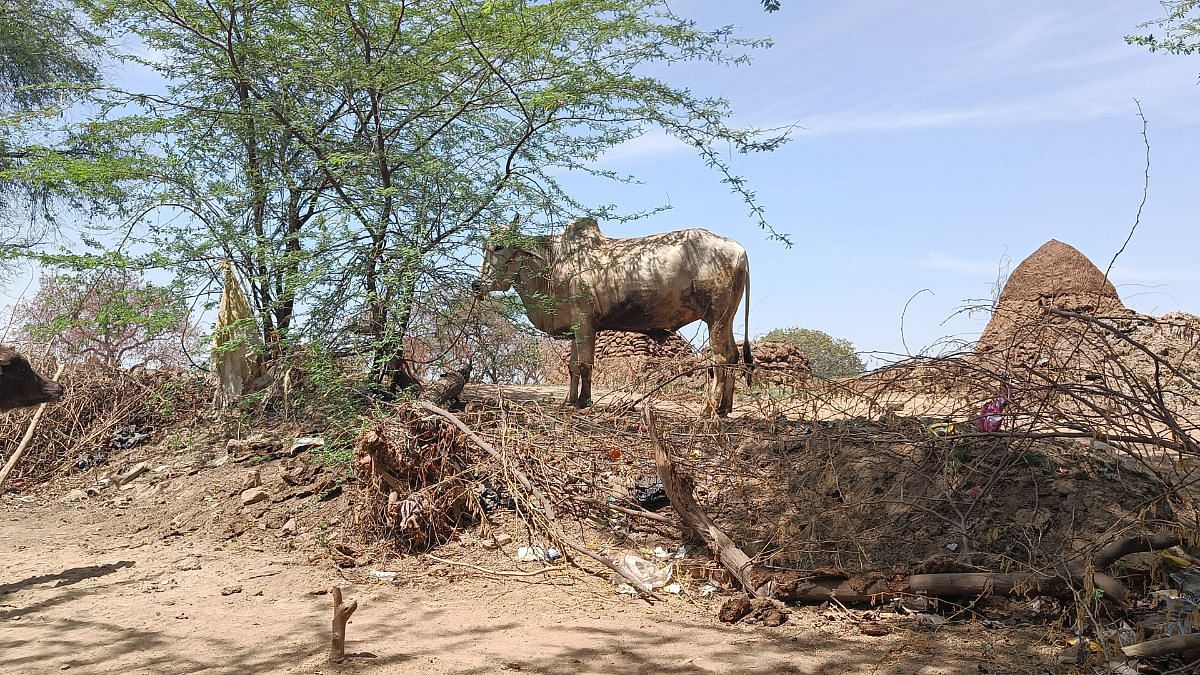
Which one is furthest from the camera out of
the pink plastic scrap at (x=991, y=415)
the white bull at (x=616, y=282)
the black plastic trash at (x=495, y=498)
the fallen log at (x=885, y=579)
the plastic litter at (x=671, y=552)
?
the white bull at (x=616, y=282)

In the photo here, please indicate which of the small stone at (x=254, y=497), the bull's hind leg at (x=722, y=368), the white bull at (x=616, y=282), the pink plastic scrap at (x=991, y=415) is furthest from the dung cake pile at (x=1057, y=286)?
the small stone at (x=254, y=497)

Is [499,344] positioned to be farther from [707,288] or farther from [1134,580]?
[1134,580]

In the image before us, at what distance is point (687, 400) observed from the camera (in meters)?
9.02

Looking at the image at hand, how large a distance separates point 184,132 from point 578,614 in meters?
6.57

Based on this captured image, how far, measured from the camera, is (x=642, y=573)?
566cm

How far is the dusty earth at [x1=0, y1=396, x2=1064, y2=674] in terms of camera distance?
4.32 m

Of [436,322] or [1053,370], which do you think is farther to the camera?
[436,322]

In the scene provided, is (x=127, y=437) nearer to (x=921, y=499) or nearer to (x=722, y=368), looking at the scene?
(x=722, y=368)

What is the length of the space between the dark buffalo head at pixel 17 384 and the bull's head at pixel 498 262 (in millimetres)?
3456

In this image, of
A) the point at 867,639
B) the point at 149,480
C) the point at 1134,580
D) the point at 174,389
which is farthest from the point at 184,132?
the point at 1134,580

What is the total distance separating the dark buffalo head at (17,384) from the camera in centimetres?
679

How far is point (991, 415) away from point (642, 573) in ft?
7.28

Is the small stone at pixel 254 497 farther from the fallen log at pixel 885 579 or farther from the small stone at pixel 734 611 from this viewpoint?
the small stone at pixel 734 611

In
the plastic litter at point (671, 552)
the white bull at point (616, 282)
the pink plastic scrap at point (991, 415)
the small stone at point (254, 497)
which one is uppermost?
the white bull at point (616, 282)
